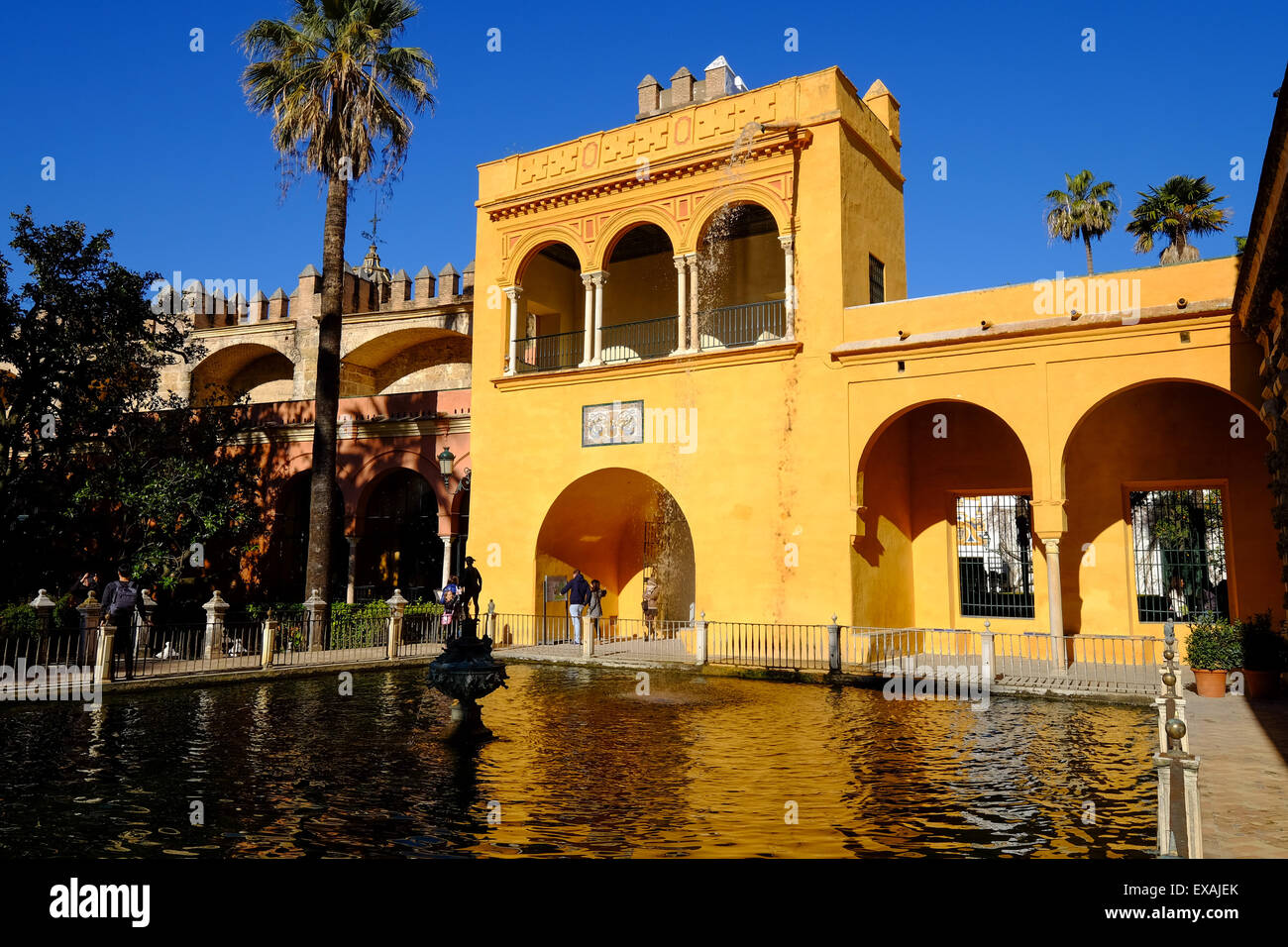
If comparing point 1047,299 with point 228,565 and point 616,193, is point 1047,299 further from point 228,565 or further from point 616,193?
point 228,565

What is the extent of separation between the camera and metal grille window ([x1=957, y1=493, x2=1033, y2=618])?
16891 mm

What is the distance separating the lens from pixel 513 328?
20312 mm

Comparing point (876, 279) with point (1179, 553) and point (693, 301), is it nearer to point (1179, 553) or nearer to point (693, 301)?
point (693, 301)

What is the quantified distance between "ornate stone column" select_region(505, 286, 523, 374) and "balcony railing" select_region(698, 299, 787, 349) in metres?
4.26

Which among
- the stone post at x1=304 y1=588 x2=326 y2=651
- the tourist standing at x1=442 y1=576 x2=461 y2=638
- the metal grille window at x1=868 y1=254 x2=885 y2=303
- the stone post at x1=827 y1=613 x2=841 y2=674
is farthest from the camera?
the tourist standing at x1=442 y1=576 x2=461 y2=638

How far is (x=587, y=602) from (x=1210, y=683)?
1150 cm

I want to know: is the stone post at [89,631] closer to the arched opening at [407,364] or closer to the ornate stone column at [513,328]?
the ornate stone column at [513,328]

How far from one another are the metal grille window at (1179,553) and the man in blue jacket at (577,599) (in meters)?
10.6

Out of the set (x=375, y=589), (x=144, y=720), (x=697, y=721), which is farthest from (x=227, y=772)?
(x=375, y=589)

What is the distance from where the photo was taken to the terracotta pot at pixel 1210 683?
37.3 ft

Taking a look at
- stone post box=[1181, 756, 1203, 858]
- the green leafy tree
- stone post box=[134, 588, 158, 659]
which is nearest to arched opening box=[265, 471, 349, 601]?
the green leafy tree

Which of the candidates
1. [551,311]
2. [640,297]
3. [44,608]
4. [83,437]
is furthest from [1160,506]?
[83,437]

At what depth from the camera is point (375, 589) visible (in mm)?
24828

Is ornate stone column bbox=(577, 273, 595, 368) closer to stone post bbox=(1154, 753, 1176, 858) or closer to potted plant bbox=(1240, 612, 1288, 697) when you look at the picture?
potted plant bbox=(1240, 612, 1288, 697)
